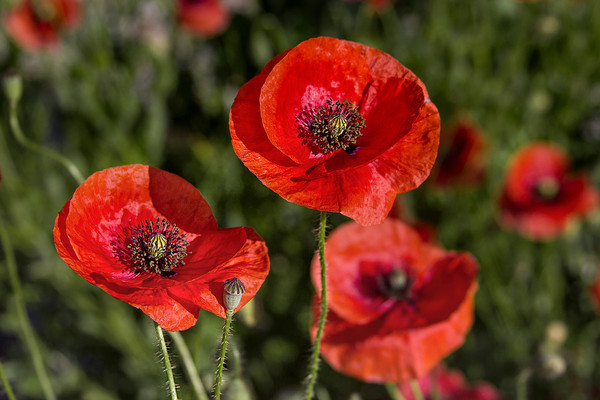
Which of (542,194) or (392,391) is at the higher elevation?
(392,391)

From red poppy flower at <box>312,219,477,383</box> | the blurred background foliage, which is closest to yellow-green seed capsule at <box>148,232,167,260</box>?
red poppy flower at <box>312,219,477,383</box>

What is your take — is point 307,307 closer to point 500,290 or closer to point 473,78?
point 500,290

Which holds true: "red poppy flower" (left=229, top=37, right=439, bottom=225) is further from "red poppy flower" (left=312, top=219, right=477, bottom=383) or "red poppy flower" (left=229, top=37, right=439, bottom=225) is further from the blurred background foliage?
the blurred background foliage

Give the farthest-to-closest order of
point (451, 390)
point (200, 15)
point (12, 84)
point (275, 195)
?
point (200, 15)
point (275, 195)
point (451, 390)
point (12, 84)

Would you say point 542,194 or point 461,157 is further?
point 542,194

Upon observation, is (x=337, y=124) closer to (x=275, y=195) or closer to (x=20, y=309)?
(x=20, y=309)

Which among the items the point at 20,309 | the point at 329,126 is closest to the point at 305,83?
the point at 329,126
